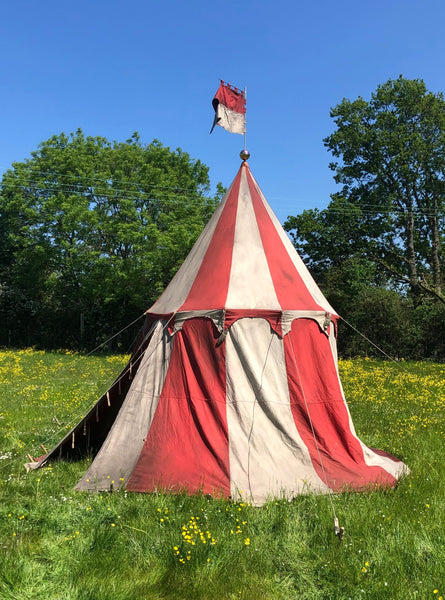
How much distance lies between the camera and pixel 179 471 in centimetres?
508

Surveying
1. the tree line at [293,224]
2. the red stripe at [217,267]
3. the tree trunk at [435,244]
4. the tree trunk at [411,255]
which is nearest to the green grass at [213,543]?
the red stripe at [217,267]

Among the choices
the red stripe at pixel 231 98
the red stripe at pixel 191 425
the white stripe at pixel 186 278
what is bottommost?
the red stripe at pixel 191 425

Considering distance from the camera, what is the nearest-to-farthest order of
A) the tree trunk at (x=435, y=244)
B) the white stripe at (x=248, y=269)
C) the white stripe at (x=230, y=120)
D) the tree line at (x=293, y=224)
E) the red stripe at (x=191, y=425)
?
the red stripe at (x=191, y=425), the white stripe at (x=248, y=269), the white stripe at (x=230, y=120), the tree line at (x=293, y=224), the tree trunk at (x=435, y=244)

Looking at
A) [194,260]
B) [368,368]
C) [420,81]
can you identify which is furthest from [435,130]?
[194,260]

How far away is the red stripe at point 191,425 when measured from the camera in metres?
5.04

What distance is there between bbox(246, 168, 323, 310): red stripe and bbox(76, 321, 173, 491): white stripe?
163 centimetres

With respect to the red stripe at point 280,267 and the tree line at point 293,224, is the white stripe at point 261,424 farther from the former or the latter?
the tree line at point 293,224

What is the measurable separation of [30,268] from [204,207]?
11.3 metres

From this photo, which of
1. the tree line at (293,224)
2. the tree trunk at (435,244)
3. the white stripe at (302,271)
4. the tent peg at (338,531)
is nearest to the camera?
the tent peg at (338,531)

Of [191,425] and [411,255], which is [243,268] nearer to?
[191,425]

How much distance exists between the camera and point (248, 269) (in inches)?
238

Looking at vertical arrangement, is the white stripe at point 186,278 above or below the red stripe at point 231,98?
below

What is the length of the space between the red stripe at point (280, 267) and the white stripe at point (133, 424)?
1.63 meters

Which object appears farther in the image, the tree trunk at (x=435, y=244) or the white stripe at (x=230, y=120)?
the tree trunk at (x=435, y=244)
